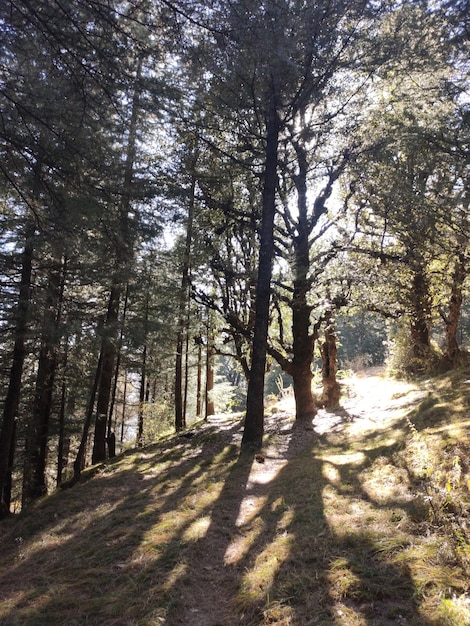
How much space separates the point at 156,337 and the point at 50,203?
5382mm

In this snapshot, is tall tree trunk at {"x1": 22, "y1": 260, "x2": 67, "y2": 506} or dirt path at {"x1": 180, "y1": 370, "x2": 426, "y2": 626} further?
tall tree trunk at {"x1": 22, "y1": 260, "x2": 67, "y2": 506}

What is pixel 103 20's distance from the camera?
4.25 m

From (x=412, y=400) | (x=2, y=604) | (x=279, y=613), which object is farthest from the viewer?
(x=412, y=400)

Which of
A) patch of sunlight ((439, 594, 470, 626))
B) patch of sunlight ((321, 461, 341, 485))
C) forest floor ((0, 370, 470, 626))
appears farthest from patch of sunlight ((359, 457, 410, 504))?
patch of sunlight ((439, 594, 470, 626))

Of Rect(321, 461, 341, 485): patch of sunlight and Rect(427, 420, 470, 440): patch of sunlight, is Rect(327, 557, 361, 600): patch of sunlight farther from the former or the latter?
Rect(427, 420, 470, 440): patch of sunlight

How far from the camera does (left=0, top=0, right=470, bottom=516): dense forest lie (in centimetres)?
475

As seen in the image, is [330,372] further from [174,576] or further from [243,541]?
[174,576]

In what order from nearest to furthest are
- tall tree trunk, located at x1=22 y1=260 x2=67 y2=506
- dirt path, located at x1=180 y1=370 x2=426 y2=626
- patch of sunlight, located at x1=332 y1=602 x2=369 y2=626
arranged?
patch of sunlight, located at x1=332 y1=602 x2=369 y2=626
dirt path, located at x1=180 y1=370 x2=426 y2=626
tall tree trunk, located at x1=22 y1=260 x2=67 y2=506

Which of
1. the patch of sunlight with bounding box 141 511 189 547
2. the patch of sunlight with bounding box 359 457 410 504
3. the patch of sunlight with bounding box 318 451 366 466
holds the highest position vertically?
the patch of sunlight with bounding box 359 457 410 504

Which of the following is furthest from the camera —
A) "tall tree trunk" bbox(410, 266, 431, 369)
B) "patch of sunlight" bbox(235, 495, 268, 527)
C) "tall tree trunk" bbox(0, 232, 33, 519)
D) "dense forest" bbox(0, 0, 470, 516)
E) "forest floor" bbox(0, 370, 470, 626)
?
"tall tree trunk" bbox(410, 266, 431, 369)

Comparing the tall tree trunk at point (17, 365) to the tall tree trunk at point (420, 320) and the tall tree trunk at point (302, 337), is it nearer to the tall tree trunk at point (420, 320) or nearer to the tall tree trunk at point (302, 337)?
the tall tree trunk at point (302, 337)

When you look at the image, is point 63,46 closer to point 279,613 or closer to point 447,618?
point 279,613

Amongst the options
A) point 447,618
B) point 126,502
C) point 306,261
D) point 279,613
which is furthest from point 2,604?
point 306,261

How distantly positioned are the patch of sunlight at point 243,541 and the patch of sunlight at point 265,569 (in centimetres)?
23
